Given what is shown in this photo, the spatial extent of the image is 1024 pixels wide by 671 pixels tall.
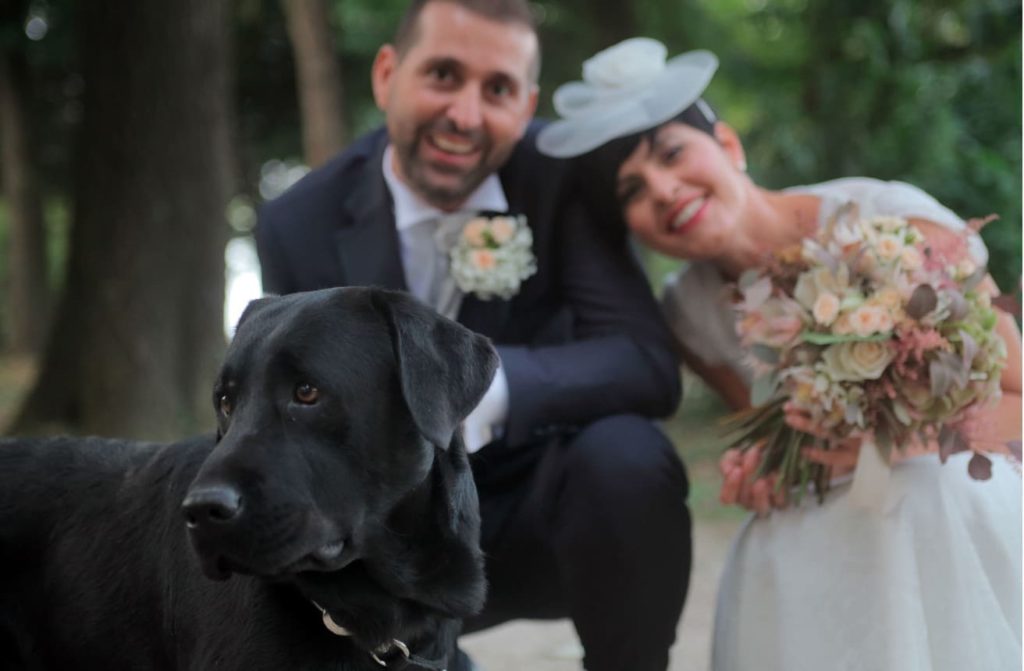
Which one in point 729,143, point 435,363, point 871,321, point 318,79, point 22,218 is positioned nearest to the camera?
point 435,363

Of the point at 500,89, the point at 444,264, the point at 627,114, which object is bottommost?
the point at 444,264

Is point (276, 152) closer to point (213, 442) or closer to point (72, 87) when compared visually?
point (72, 87)

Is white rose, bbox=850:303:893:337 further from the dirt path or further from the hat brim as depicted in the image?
the dirt path

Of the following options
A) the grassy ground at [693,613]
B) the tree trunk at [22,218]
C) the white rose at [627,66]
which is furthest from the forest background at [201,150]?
the tree trunk at [22,218]

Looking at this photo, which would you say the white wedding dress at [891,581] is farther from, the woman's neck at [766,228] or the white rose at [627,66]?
the white rose at [627,66]

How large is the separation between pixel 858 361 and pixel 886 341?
90 mm

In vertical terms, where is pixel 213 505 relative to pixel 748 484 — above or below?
above

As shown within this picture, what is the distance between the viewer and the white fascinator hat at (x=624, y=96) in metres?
3.62

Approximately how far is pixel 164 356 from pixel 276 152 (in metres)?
9.99

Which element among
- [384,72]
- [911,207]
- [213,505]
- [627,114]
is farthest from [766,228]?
[213,505]

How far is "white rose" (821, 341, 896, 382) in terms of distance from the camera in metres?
3.04

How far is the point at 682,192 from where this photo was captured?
11.7ft

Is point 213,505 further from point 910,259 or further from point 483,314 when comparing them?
point 910,259

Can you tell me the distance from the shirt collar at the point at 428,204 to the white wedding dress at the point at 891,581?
4.21 feet
